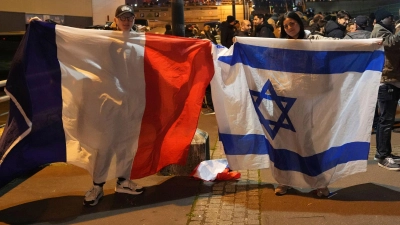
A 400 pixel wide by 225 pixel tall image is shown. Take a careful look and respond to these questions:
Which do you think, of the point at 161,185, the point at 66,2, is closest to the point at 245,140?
the point at 161,185

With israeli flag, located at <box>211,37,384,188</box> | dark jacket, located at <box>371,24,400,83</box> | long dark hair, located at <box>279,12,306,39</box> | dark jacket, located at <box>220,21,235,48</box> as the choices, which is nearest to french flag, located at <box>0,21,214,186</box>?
israeli flag, located at <box>211,37,384,188</box>

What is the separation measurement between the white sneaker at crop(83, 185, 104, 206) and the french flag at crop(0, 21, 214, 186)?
0.70ft

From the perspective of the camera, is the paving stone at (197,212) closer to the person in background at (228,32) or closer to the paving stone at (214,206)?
the paving stone at (214,206)

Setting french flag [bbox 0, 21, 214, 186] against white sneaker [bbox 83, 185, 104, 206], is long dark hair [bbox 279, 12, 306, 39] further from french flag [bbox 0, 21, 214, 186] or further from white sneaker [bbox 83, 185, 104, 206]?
white sneaker [bbox 83, 185, 104, 206]

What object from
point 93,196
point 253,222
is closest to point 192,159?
point 93,196

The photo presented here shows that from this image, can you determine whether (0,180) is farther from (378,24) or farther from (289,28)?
(378,24)

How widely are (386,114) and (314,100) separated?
1429mm

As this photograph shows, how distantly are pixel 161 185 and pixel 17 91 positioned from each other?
185 centimetres

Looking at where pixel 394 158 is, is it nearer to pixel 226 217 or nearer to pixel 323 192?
pixel 323 192

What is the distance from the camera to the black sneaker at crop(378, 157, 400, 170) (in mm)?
5574

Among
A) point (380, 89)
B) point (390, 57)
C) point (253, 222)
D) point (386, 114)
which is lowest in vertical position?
point (253, 222)

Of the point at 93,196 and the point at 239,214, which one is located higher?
the point at 93,196

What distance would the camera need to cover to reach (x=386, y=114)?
5.61 meters

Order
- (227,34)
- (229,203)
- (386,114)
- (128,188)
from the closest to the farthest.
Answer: (229,203) < (128,188) < (386,114) < (227,34)
